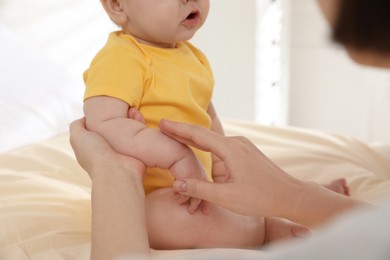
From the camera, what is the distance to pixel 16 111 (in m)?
1.86

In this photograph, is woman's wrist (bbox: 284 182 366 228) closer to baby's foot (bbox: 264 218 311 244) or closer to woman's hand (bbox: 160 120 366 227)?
woman's hand (bbox: 160 120 366 227)

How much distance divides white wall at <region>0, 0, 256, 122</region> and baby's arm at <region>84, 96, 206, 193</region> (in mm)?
1254

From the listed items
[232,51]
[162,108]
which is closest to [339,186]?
[162,108]

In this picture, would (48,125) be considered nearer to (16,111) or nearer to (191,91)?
(16,111)

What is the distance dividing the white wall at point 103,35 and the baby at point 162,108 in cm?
113

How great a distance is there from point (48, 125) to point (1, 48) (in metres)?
0.31

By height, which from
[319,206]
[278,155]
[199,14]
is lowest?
[278,155]

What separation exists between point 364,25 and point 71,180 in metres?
1.05

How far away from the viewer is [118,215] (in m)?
0.99

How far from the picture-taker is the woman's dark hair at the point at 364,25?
55 cm

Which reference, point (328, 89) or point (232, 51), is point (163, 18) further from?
point (328, 89)

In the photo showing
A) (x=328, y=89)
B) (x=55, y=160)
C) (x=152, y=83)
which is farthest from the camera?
(x=328, y=89)

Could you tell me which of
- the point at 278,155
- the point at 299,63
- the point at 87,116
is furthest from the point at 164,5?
the point at 299,63

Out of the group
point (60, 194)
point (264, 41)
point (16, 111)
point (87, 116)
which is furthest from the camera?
point (264, 41)
